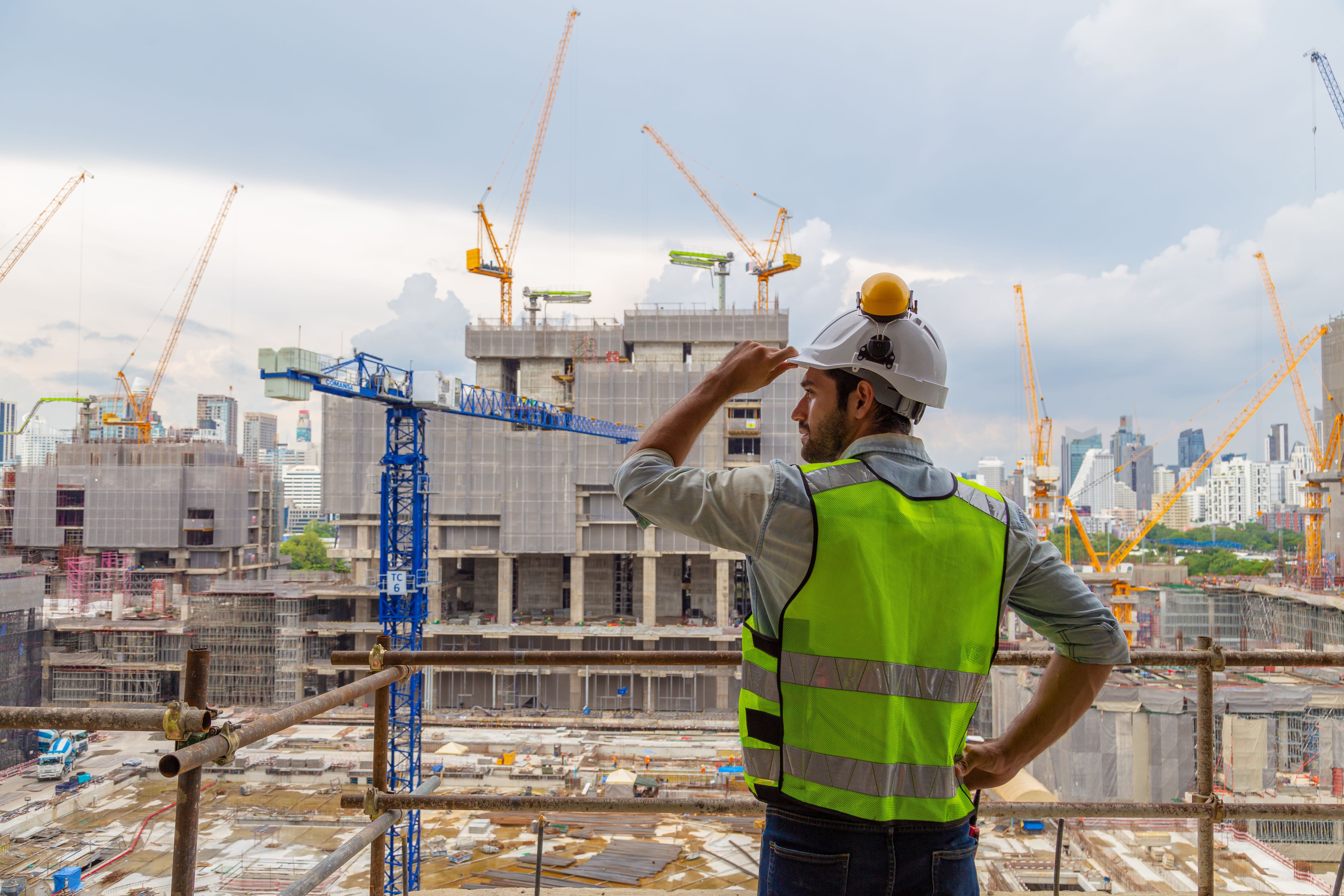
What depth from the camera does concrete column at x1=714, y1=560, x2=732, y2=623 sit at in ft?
131

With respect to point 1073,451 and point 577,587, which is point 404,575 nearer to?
point 577,587

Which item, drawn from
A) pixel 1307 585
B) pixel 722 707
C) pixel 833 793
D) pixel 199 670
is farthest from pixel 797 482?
pixel 1307 585

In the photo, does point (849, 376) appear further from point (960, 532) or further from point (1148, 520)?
point (1148, 520)

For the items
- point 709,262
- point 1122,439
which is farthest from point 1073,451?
point 709,262

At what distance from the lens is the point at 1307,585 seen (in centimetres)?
4241

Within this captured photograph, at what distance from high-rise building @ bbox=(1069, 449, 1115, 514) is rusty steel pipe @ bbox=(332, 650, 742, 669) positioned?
443 ft

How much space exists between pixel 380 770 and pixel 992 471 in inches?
3446

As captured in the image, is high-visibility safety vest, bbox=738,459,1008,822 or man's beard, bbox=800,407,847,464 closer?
high-visibility safety vest, bbox=738,459,1008,822

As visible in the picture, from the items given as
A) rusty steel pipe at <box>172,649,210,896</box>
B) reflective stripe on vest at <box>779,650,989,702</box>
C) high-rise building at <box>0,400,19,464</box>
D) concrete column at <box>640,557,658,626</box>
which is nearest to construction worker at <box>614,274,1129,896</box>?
reflective stripe on vest at <box>779,650,989,702</box>

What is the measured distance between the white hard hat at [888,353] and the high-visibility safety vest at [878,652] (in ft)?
0.60

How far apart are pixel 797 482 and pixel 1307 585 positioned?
174 ft

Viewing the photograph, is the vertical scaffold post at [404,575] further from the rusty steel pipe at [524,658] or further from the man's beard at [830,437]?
the man's beard at [830,437]

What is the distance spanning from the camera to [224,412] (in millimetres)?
137375

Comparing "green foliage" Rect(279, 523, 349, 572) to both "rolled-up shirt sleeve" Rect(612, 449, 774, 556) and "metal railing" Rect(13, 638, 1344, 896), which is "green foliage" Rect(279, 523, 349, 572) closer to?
"metal railing" Rect(13, 638, 1344, 896)
